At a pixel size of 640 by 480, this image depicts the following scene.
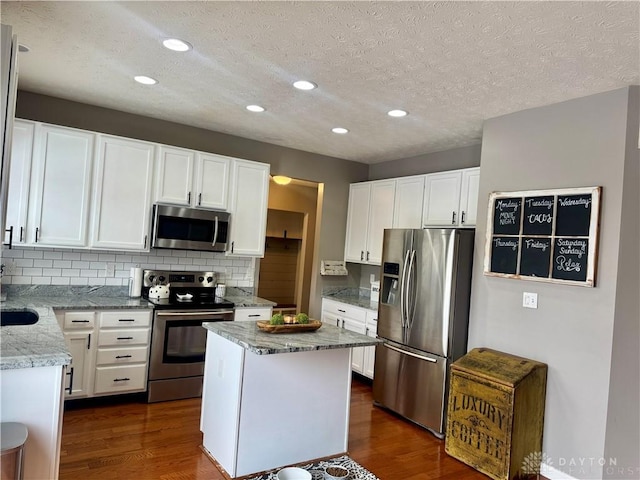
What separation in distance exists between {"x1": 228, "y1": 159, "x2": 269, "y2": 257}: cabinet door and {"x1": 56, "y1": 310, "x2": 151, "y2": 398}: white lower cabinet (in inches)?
45.4

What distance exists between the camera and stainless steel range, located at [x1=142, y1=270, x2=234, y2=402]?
153 inches

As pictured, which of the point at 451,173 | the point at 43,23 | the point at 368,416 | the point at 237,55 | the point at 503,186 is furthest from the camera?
the point at 451,173

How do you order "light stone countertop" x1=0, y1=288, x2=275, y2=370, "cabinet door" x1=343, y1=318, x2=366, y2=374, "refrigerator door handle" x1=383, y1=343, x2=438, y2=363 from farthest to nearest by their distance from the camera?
"cabinet door" x1=343, y1=318, x2=366, y2=374 < "refrigerator door handle" x1=383, y1=343, x2=438, y2=363 < "light stone countertop" x1=0, y1=288, x2=275, y2=370

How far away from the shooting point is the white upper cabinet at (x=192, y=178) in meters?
4.10

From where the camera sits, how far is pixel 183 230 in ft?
13.7

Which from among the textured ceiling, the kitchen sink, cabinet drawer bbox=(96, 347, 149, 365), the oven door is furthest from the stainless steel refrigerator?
the kitchen sink

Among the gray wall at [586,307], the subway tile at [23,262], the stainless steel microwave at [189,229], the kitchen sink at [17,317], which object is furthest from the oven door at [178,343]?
the gray wall at [586,307]

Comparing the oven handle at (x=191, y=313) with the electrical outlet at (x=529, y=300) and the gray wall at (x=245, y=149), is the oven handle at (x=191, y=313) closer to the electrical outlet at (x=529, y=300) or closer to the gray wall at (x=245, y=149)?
the gray wall at (x=245, y=149)

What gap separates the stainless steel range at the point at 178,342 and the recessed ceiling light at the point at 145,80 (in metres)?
1.82

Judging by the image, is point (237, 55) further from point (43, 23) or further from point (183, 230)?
point (183, 230)

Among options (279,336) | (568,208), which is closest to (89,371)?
Answer: (279,336)

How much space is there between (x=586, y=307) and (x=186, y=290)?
11.4 feet

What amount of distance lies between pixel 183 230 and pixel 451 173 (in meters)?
2.60

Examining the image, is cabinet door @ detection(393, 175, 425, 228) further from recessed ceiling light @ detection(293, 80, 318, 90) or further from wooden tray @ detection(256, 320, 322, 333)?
wooden tray @ detection(256, 320, 322, 333)
